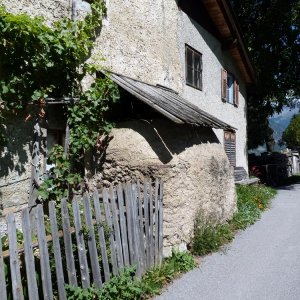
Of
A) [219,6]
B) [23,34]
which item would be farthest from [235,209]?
[219,6]

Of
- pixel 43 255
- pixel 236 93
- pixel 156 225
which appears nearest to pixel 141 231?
pixel 156 225

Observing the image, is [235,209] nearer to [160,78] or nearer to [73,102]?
[160,78]

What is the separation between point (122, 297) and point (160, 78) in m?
5.59

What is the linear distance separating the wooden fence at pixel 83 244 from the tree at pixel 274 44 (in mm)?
13734

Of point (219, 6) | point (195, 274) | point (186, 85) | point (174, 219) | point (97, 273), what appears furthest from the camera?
point (219, 6)

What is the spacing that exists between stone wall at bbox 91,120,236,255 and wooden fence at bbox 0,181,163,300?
29 cm

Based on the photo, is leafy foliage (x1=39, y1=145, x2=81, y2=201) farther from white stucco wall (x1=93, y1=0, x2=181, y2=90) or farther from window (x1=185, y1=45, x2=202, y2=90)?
window (x1=185, y1=45, x2=202, y2=90)

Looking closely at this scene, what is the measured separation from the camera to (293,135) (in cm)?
4041

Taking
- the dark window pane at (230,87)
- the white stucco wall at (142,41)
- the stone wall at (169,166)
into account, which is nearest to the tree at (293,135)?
the dark window pane at (230,87)

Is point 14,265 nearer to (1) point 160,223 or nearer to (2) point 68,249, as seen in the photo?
(2) point 68,249

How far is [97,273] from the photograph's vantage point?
4.15 m

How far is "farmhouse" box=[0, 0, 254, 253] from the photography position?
5648 millimetres

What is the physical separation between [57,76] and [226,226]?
4.44 m

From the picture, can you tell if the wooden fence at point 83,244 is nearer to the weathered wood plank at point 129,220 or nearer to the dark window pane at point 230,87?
the weathered wood plank at point 129,220
